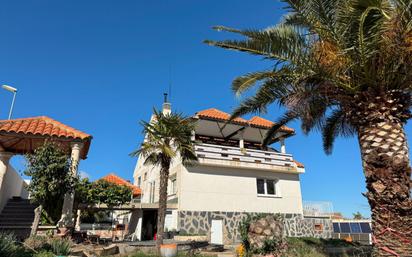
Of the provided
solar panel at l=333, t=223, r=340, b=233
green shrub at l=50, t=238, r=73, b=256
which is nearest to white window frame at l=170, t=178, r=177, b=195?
green shrub at l=50, t=238, r=73, b=256

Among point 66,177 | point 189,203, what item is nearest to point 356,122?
point 66,177

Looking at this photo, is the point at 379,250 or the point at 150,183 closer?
the point at 379,250

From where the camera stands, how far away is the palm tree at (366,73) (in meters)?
6.80

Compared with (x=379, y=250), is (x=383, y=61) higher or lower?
higher

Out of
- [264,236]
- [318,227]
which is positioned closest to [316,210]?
[318,227]

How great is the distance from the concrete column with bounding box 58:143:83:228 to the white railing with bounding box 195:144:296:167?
10.5 metres

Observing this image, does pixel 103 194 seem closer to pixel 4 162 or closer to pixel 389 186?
pixel 4 162

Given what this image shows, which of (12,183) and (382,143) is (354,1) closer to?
(382,143)

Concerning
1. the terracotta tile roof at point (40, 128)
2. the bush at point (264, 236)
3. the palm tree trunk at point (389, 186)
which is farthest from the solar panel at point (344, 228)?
the terracotta tile roof at point (40, 128)

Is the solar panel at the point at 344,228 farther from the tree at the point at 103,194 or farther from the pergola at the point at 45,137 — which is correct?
the pergola at the point at 45,137

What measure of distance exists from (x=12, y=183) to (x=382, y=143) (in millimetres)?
18406

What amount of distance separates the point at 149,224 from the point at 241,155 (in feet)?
30.8

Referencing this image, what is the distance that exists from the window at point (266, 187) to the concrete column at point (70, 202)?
1554 centimetres

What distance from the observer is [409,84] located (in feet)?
25.5
